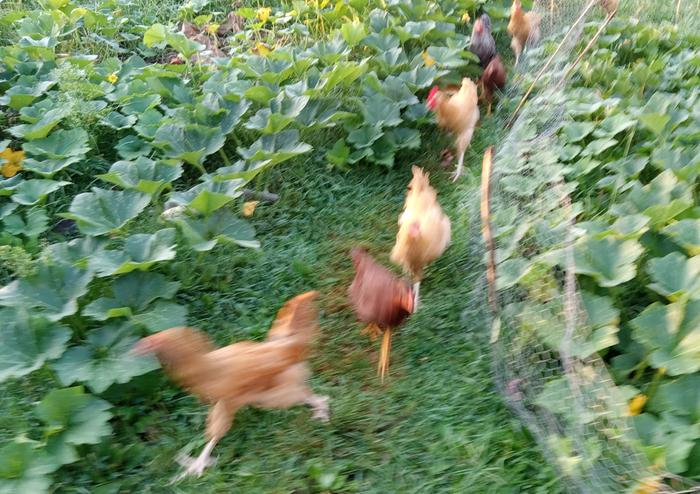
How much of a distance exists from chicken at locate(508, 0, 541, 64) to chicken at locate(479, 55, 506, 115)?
427 millimetres

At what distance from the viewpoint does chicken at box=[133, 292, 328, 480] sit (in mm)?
1937

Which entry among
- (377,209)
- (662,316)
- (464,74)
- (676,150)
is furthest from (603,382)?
(464,74)

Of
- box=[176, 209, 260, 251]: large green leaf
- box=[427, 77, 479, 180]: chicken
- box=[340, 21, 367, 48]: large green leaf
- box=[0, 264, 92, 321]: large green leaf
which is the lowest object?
box=[0, 264, 92, 321]: large green leaf

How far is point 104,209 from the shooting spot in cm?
266

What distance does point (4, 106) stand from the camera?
3.77m

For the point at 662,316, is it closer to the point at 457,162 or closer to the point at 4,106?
the point at 457,162

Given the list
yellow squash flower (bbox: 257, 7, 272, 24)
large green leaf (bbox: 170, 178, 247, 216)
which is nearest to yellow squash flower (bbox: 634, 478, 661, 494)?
large green leaf (bbox: 170, 178, 247, 216)

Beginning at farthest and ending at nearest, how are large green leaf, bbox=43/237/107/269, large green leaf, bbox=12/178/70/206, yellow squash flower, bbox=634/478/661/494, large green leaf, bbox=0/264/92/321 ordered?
large green leaf, bbox=12/178/70/206
large green leaf, bbox=43/237/107/269
large green leaf, bbox=0/264/92/321
yellow squash flower, bbox=634/478/661/494

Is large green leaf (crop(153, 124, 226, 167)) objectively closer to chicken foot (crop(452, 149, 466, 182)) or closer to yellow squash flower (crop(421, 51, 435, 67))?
chicken foot (crop(452, 149, 466, 182))

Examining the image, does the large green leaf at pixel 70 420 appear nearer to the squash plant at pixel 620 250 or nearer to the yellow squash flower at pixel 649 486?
the squash plant at pixel 620 250

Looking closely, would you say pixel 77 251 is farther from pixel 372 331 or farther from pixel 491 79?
pixel 491 79

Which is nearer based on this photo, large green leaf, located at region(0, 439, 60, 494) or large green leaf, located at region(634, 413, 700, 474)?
large green leaf, located at region(634, 413, 700, 474)

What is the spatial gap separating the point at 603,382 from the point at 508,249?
70cm

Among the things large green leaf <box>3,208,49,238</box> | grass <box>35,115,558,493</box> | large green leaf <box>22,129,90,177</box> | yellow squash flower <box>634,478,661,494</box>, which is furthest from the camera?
large green leaf <box>22,129,90,177</box>
